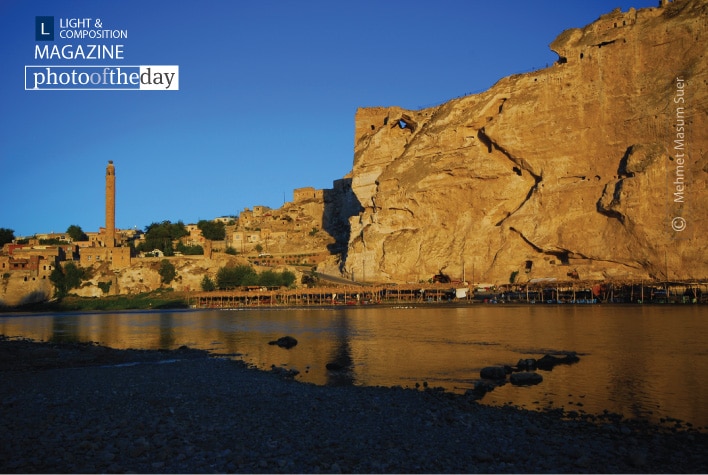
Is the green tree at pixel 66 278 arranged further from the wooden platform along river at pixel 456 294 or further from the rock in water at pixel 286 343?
the rock in water at pixel 286 343

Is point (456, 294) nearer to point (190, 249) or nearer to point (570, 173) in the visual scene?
point (570, 173)

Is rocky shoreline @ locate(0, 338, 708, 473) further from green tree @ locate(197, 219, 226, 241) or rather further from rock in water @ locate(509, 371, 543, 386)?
green tree @ locate(197, 219, 226, 241)

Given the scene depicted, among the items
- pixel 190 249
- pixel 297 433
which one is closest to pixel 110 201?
pixel 190 249

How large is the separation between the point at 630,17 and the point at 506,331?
1729 inches

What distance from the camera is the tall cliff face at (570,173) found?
Answer: 185 ft

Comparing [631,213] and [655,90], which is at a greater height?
[655,90]

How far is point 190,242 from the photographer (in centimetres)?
10719

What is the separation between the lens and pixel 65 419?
35.9 feet

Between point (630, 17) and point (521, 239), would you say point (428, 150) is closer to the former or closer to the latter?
point (521, 239)

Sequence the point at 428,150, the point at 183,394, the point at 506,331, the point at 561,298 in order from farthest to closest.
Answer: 1. the point at 428,150
2. the point at 561,298
3. the point at 506,331
4. the point at 183,394

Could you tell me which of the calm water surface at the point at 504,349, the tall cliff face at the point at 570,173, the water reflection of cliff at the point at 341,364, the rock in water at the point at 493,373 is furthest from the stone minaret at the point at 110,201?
the rock in water at the point at 493,373

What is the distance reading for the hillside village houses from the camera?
85.2 m

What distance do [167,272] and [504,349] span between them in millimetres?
65570

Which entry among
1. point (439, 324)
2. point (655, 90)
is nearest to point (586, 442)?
point (439, 324)
